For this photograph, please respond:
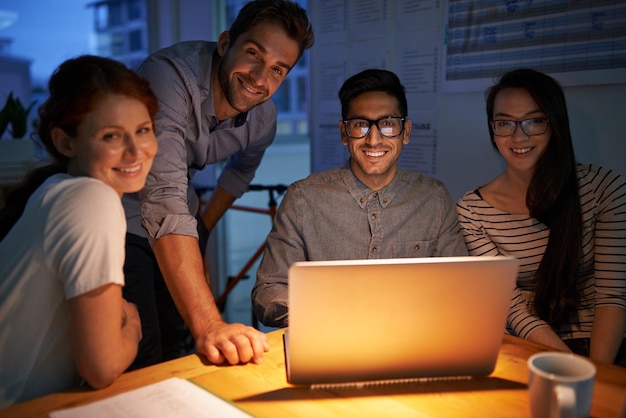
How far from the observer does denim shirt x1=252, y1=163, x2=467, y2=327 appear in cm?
185

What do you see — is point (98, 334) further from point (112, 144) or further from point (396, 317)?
point (396, 317)

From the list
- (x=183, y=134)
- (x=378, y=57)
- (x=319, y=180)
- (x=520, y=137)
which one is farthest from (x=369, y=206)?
(x=378, y=57)

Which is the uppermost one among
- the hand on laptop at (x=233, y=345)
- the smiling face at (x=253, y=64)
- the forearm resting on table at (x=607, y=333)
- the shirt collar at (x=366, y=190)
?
the smiling face at (x=253, y=64)

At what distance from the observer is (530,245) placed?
1.87 m

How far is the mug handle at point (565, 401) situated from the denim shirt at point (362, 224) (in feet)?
3.37

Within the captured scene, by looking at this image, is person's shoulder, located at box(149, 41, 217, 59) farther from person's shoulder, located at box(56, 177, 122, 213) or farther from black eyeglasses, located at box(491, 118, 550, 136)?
black eyeglasses, located at box(491, 118, 550, 136)

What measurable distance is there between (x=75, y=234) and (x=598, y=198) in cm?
156

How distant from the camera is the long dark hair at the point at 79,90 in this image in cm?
106

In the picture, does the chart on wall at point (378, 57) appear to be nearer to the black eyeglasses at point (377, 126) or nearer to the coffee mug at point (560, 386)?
the black eyeglasses at point (377, 126)

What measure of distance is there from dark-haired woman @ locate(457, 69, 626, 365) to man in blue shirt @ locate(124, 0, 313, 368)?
0.75 m

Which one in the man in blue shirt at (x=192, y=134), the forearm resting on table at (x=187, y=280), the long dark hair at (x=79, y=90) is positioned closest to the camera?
the long dark hair at (x=79, y=90)

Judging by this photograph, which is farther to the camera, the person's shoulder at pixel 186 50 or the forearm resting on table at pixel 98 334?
the person's shoulder at pixel 186 50

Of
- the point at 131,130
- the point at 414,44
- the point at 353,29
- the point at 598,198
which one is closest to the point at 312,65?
the point at 353,29

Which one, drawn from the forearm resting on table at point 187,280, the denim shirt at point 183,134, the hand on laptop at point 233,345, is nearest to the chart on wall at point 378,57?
the denim shirt at point 183,134
